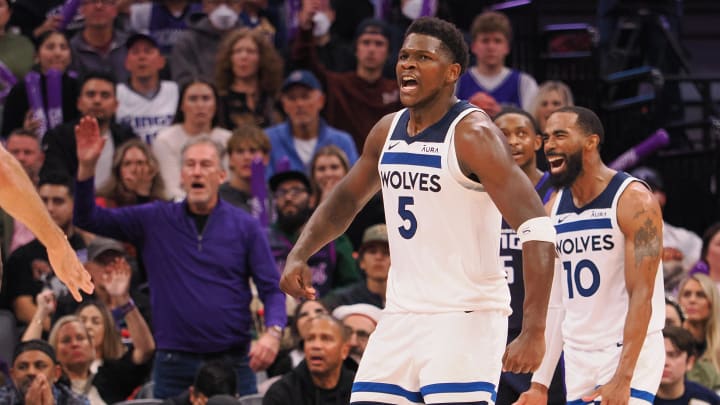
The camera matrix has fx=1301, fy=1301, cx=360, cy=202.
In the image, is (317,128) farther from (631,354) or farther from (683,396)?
(631,354)

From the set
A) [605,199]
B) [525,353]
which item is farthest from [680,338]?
[525,353]

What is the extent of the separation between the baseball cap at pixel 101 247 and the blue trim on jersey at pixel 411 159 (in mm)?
3741

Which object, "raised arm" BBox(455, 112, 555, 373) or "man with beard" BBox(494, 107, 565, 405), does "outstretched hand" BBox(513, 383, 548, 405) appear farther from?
"raised arm" BBox(455, 112, 555, 373)

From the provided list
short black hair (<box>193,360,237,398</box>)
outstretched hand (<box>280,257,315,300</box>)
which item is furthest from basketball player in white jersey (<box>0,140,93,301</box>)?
short black hair (<box>193,360,237,398</box>)

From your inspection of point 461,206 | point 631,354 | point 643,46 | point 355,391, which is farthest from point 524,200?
point 643,46

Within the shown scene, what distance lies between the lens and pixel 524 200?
4652mm

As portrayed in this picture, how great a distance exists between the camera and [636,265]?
5.84m

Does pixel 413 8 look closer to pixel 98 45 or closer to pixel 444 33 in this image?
pixel 98 45

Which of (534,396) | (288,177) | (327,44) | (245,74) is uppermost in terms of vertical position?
(327,44)

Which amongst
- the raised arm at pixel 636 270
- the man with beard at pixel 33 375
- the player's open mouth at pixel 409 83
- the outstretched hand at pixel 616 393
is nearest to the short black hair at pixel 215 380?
the man with beard at pixel 33 375

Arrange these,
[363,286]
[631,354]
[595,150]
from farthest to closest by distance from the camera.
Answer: [363,286]
[595,150]
[631,354]

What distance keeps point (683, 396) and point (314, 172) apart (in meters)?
3.09

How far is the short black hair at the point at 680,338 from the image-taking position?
303 inches

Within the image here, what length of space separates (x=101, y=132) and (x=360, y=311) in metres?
2.53
